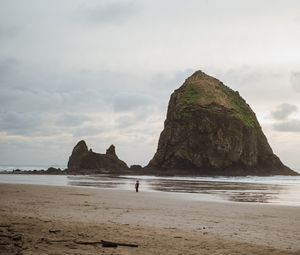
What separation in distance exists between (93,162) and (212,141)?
34736 millimetres

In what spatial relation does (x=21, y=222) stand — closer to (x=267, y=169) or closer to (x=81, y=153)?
(x=267, y=169)

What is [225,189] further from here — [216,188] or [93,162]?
[93,162]

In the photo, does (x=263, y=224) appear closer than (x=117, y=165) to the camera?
Yes

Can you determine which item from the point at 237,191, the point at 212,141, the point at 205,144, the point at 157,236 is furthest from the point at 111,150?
the point at 157,236

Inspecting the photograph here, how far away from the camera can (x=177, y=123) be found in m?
98.1

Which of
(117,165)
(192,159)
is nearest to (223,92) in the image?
(192,159)

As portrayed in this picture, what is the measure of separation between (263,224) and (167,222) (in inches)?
151

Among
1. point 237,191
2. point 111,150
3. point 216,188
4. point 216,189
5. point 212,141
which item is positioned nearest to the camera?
point 237,191

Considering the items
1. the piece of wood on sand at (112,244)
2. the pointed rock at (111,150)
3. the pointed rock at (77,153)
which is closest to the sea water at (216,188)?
the piece of wood on sand at (112,244)

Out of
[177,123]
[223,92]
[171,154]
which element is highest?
[223,92]

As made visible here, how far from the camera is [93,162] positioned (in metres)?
105

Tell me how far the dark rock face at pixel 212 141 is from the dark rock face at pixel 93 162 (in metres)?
11.4

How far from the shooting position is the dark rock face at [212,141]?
301 feet

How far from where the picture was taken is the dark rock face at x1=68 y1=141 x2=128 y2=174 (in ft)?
338
